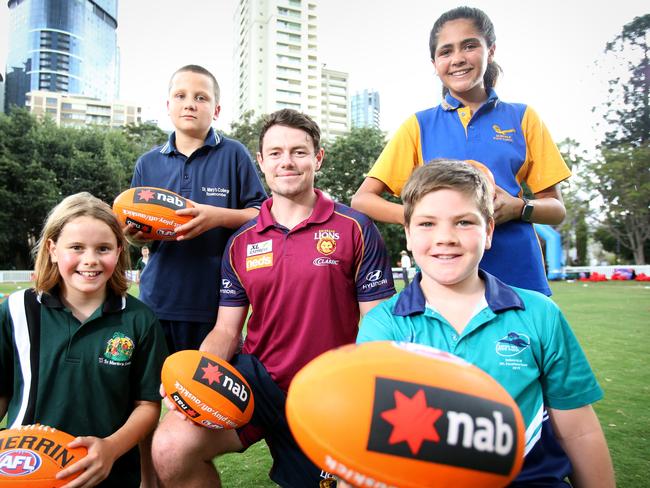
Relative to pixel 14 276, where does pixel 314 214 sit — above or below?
above

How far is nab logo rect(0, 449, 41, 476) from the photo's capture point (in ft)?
5.91

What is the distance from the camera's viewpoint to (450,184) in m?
1.85

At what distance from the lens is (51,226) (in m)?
2.35

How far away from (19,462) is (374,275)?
1792 millimetres

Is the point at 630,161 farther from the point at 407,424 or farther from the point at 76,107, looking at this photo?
the point at 76,107

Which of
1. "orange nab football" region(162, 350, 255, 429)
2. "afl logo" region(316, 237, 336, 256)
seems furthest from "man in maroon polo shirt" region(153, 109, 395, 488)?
"orange nab football" region(162, 350, 255, 429)

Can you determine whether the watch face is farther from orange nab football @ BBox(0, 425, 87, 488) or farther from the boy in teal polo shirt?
orange nab football @ BBox(0, 425, 87, 488)

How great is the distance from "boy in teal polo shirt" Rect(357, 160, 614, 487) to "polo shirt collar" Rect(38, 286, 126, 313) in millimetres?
1345

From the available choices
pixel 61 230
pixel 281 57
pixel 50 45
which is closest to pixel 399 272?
pixel 61 230

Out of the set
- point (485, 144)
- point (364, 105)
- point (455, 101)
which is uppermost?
point (364, 105)

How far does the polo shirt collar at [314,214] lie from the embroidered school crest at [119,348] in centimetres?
91

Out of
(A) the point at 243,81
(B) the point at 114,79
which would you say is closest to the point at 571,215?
(A) the point at 243,81

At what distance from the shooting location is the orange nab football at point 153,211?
271cm

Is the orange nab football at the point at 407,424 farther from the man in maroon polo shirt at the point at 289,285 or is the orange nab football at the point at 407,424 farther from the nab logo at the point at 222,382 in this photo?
the man in maroon polo shirt at the point at 289,285
